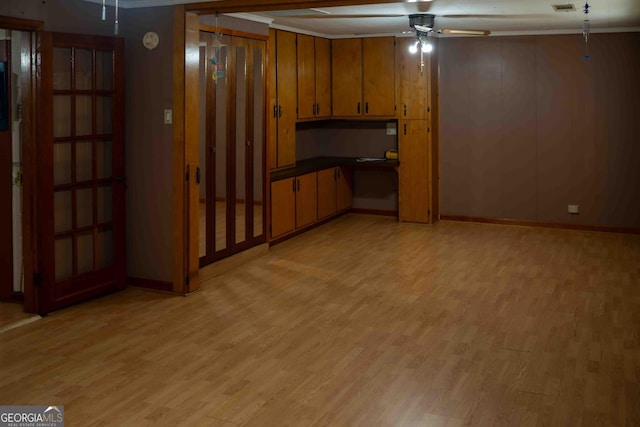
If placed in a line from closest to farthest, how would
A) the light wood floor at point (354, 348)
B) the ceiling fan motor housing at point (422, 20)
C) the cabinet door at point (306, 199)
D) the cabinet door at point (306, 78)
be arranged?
1. the light wood floor at point (354, 348)
2. the ceiling fan motor housing at point (422, 20)
3. the cabinet door at point (306, 199)
4. the cabinet door at point (306, 78)

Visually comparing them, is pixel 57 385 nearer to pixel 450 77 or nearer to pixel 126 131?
pixel 126 131

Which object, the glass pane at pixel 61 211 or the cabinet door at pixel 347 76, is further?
the cabinet door at pixel 347 76

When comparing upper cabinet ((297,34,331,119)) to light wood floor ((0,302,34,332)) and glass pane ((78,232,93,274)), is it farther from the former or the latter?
light wood floor ((0,302,34,332))

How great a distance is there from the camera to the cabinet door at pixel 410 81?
8.48m

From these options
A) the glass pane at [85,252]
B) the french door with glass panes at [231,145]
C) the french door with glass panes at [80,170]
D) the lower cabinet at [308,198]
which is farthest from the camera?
the lower cabinet at [308,198]

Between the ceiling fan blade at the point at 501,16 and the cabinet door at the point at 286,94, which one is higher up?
the ceiling fan blade at the point at 501,16

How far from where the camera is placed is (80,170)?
5.23m

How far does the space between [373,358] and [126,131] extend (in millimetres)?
2862

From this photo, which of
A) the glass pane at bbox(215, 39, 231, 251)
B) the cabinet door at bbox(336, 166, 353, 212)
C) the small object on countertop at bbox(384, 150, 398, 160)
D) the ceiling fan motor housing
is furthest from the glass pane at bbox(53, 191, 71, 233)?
the small object on countertop at bbox(384, 150, 398, 160)

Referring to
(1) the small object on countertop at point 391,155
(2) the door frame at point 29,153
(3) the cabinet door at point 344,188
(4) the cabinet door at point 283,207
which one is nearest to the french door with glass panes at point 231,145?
(4) the cabinet door at point 283,207

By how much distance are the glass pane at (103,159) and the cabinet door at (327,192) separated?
3.29m

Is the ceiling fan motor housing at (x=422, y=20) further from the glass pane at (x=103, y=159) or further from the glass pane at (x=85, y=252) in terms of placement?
the glass pane at (x=85, y=252)

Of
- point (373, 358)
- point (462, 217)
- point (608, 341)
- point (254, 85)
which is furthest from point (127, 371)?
point (462, 217)

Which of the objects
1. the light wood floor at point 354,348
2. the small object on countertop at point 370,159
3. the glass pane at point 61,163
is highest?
the small object on countertop at point 370,159
